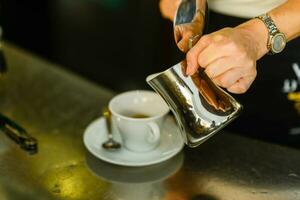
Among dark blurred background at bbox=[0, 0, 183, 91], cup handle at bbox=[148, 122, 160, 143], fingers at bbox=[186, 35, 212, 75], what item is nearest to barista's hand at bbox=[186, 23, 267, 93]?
fingers at bbox=[186, 35, 212, 75]

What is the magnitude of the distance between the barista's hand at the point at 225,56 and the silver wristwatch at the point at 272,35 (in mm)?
39

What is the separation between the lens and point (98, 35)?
1.93 meters

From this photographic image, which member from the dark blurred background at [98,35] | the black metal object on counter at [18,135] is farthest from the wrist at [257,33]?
the dark blurred background at [98,35]


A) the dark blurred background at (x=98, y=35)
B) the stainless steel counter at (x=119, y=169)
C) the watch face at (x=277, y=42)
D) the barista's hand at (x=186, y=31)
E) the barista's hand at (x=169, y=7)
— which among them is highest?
the barista's hand at (x=186, y=31)

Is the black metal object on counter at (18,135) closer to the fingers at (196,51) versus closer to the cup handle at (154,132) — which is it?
the cup handle at (154,132)

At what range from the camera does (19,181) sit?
2.71 ft

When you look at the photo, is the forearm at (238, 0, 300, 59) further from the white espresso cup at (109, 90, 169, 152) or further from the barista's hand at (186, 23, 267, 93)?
the white espresso cup at (109, 90, 169, 152)

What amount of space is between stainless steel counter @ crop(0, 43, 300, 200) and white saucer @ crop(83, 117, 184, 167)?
1cm

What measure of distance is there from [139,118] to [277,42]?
246 mm

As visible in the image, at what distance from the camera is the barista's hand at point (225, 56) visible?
0.72 meters

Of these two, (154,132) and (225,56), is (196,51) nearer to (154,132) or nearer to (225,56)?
(225,56)

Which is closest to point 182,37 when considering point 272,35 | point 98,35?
point 272,35

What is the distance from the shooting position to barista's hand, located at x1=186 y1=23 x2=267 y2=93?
72 centimetres

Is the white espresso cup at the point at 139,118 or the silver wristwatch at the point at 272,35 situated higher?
the silver wristwatch at the point at 272,35
